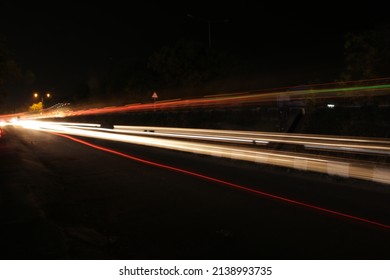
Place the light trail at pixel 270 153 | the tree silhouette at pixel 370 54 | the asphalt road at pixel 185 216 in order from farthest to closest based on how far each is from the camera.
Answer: the tree silhouette at pixel 370 54 → the light trail at pixel 270 153 → the asphalt road at pixel 185 216

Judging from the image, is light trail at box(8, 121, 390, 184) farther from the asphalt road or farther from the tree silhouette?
the tree silhouette

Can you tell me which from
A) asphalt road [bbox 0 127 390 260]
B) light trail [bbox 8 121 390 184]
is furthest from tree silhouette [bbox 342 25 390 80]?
asphalt road [bbox 0 127 390 260]

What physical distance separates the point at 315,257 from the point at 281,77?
137 ft

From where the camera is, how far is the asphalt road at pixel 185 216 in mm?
6887

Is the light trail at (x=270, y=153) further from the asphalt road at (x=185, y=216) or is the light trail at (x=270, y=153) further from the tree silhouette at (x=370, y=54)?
the tree silhouette at (x=370, y=54)

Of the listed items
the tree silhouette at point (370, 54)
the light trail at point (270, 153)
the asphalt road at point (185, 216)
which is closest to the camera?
the asphalt road at point (185, 216)

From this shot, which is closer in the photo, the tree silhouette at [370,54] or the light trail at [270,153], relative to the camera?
the light trail at [270,153]

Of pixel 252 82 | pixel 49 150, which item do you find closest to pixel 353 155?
pixel 49 150

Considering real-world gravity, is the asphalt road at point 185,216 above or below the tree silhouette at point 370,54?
below

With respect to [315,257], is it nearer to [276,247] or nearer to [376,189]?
[276,247]

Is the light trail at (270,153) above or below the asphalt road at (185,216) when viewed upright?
above

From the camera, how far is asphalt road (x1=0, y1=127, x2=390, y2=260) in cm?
689

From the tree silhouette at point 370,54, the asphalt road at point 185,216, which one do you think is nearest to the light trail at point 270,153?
the asphalt road at point 185,216

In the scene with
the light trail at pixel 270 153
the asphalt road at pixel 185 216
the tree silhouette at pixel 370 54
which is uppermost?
the tree silhouette at pixel 370 54
